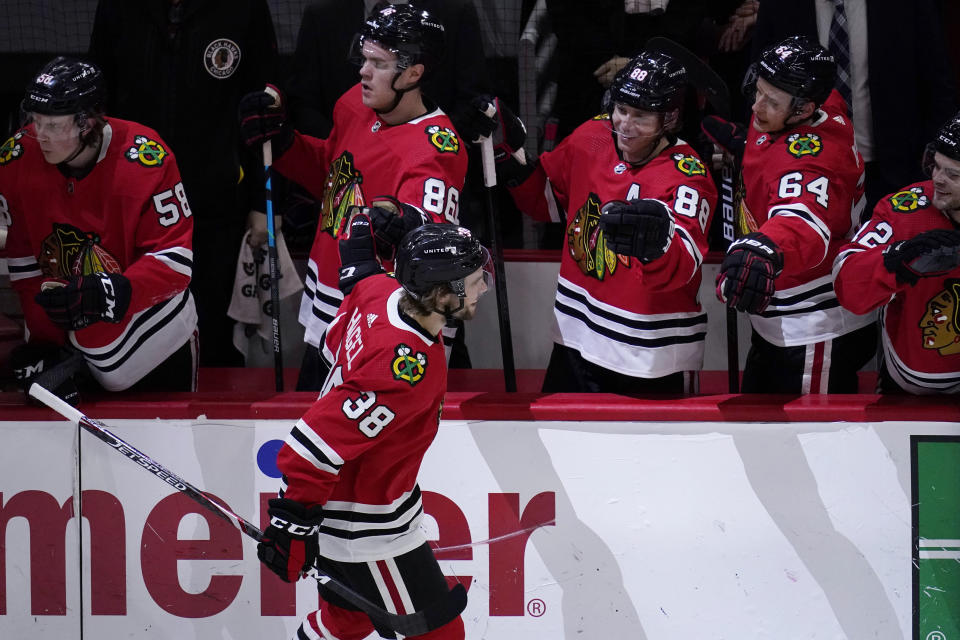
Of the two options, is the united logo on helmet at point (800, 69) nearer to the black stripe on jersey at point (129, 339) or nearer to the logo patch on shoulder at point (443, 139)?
the logo patch on shoulder at point (443, 139)

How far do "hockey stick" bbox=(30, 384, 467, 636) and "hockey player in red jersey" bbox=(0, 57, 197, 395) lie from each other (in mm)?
238

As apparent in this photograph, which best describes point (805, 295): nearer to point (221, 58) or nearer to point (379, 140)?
point (379, 140)

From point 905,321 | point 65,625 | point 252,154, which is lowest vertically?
point 65,625

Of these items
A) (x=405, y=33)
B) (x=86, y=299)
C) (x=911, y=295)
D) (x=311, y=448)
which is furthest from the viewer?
(x=405, y=33)

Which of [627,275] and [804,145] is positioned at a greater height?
[804,145]

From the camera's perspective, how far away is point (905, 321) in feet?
10.1

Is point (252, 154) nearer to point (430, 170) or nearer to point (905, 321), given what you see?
point (430, 170)

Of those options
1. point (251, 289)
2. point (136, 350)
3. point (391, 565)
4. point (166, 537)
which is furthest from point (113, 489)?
point (251, 289)

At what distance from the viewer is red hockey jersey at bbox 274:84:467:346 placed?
3.25 m

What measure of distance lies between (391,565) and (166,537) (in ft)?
2.28

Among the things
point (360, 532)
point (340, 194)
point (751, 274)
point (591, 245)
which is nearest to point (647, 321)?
point (591, 245)

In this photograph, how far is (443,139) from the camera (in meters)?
3.32

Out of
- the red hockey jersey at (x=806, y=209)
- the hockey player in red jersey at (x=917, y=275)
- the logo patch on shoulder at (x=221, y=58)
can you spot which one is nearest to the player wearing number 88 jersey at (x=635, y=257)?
the red hockey jersey at (x=806, y=209)

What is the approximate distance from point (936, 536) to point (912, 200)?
82 centimetres
